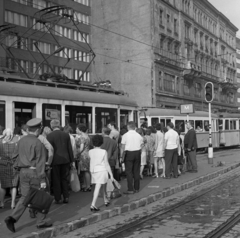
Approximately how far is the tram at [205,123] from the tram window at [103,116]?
433 cm

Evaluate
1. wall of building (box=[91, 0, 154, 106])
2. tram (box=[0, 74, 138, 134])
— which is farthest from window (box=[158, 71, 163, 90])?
tram (box=[0, 74, 138, 134])

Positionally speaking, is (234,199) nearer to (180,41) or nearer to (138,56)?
(138,56)

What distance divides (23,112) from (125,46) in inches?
1389

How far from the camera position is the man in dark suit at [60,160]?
335 inches

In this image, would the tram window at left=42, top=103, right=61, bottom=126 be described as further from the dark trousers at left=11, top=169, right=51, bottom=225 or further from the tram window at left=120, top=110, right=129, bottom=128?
the dark trousers at left=11, top=169, right=51, bottom=225

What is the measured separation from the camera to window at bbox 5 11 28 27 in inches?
1626

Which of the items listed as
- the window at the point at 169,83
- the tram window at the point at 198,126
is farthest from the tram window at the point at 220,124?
the window at the point at 169,83

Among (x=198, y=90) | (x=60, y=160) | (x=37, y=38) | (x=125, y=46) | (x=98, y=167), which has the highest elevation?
(x=37, y=38)

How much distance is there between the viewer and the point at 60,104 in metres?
13.2

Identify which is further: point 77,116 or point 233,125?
point 233,125

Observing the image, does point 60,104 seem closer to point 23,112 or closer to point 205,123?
point 23,112

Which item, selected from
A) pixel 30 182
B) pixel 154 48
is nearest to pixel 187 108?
pixel 30 182

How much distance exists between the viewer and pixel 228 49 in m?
67.4

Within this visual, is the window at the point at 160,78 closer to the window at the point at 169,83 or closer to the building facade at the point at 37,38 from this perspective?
the window at the point at 169,83
